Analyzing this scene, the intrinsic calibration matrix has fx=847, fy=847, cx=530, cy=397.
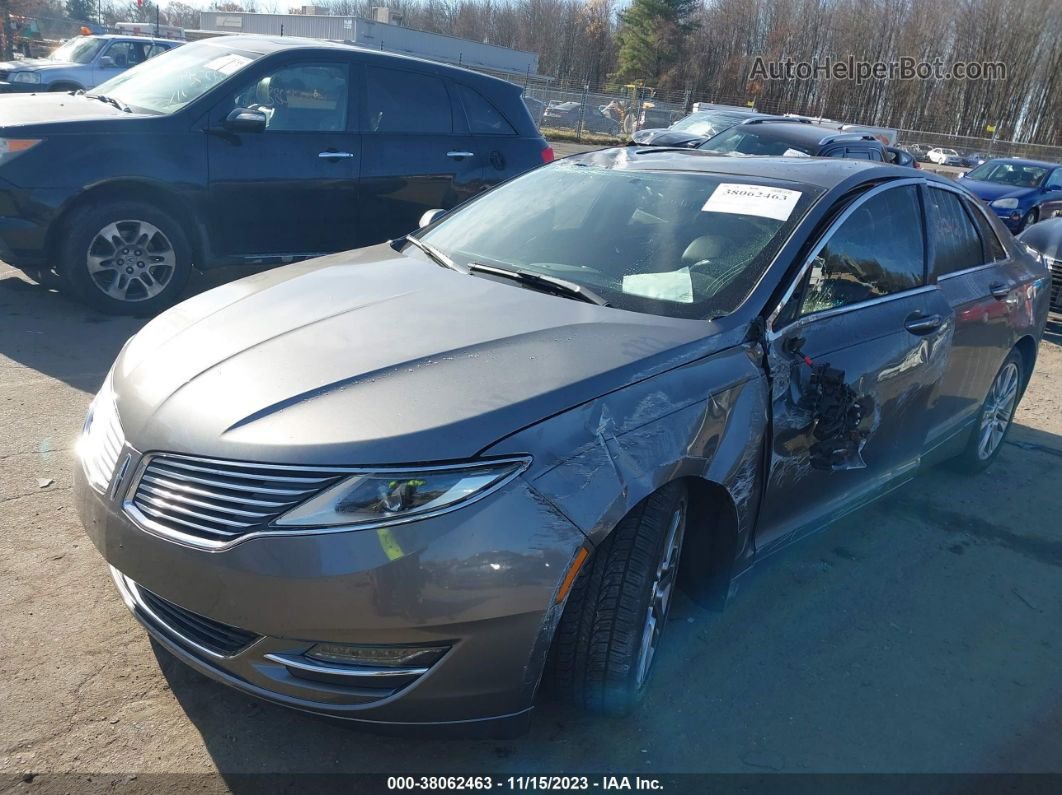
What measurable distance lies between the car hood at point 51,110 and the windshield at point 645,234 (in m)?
3.26

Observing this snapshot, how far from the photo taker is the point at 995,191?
14836 mm

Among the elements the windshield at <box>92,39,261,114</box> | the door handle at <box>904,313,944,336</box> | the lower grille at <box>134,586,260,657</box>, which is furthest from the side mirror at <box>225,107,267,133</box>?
the door handle at <box>904,313,944,336</box>

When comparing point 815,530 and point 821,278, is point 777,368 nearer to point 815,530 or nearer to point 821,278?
point 821,278

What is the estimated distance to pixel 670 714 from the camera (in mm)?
2664

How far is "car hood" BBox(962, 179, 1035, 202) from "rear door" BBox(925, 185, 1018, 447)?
11.5m

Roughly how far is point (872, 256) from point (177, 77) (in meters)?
5.28

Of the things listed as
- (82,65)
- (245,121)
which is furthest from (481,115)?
(82,65)

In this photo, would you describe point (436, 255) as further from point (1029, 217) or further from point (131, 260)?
point (1029, 217)

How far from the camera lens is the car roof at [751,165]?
3.47 metres

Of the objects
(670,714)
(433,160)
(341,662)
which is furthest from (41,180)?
(670,714)

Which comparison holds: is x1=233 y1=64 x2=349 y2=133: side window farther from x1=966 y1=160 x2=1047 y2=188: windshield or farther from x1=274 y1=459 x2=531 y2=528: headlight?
x1=966 y1=160 x2=1047 y2=188: windshield

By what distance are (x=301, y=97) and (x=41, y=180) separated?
1.87m

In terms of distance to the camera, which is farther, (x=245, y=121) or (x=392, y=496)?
(x=245, y=121)

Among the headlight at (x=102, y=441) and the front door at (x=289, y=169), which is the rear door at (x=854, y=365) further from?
the front door at (x=289, y=169)
